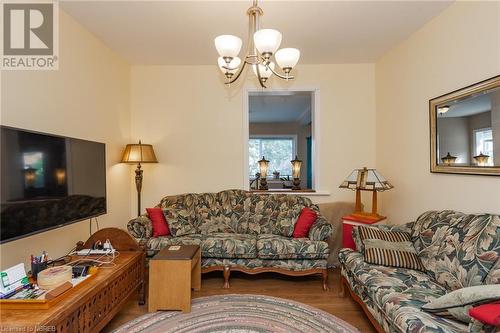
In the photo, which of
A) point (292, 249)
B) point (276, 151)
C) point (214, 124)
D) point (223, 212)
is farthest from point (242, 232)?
point (276, 151)

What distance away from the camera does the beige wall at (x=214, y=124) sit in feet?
12.9

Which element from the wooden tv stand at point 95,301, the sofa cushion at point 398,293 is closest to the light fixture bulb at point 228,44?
the wooden tv stand at point 95,301

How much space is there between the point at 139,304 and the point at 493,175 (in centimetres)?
317

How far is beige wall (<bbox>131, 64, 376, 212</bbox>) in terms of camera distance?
394 cm

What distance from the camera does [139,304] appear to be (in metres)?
2.54

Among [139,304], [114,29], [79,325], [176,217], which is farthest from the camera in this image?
[176,217]

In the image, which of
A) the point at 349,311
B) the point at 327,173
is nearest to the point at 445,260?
the point at 349,311

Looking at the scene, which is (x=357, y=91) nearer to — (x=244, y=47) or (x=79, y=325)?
(x=244, y=47)

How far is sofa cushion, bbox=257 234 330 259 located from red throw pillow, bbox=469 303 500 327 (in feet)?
5.40

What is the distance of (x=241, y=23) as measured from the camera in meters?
2.77

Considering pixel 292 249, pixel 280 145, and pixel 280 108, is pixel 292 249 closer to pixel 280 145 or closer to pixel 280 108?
pixel 280 108

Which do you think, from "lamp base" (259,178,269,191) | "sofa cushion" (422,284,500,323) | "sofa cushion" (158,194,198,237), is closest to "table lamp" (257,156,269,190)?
"lamp base" (259,178,269,191)

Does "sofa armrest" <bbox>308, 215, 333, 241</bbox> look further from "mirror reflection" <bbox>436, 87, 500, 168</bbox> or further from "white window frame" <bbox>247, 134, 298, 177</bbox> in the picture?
"white window frame" <bbox>247, 134, 298, 177</bbox>

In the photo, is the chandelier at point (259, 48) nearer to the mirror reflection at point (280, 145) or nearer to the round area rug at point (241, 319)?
the round area rug at point (241, 319)
